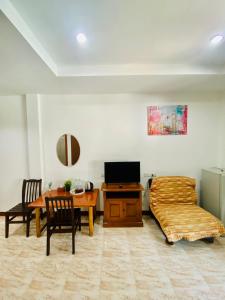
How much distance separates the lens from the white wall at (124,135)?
3.87 m

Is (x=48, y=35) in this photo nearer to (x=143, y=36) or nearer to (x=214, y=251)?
(x=143, y=36)

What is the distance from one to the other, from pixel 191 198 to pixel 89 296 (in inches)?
97.7

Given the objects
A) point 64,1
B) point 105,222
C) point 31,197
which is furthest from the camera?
point 31,197

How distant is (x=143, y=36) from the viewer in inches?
77.9

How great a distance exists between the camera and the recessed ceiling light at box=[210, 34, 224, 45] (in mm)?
1982

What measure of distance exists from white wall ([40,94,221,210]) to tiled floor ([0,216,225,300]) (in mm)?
1363

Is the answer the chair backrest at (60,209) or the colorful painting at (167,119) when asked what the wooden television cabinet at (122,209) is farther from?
the colorful painting at (167,119)

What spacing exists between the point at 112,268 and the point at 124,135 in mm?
2427

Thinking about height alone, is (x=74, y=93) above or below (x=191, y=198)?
above

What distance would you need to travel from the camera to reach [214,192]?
340 cm

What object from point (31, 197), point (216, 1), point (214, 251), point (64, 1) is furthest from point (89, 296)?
point (216, 1)

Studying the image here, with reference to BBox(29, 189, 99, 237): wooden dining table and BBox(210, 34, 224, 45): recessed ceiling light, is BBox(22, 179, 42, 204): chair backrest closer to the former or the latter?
BBox(29, 189, 99, 237): wooden dining table

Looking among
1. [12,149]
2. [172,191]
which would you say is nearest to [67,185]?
[12,149]

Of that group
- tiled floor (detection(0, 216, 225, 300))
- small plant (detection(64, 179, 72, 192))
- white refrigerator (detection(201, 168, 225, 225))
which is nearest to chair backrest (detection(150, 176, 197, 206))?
white refrigerator (detection(201, 168, 225, 225))
